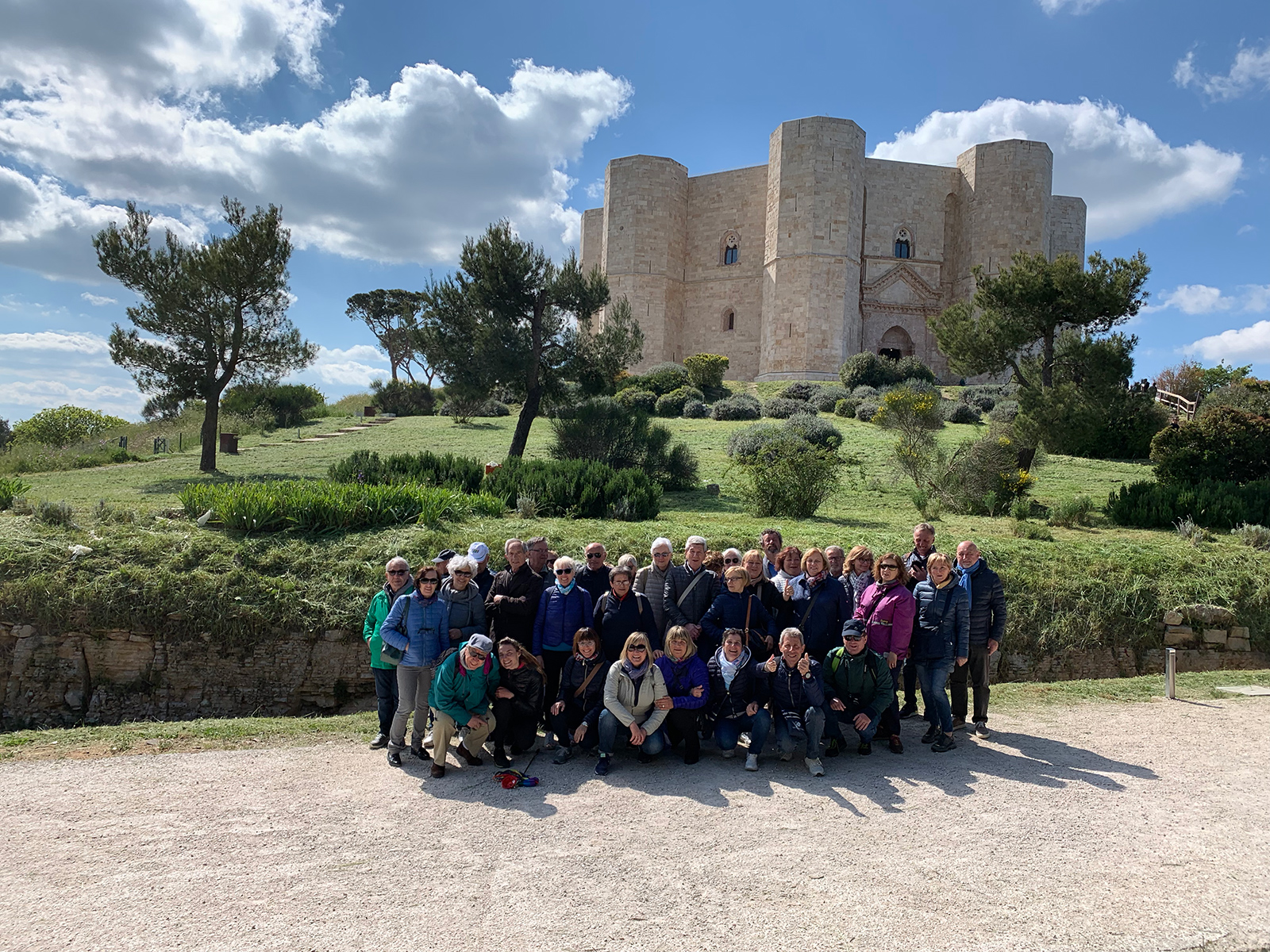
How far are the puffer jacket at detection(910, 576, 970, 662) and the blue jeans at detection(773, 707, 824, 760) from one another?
103cm

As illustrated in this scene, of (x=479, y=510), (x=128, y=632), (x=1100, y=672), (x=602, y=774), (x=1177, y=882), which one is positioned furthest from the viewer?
(x=479, y=510)

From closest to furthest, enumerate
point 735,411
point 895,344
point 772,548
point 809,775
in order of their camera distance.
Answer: point 809,775, point 772,548, point 735,411, point 895,344

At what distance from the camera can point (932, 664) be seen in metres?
5.83

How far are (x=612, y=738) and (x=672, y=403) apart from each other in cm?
2524

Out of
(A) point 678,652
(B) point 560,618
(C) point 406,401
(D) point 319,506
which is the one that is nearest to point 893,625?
(A) point 678,652

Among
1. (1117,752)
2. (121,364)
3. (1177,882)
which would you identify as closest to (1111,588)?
(1117,752)

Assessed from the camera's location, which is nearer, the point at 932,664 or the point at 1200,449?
the point at 932,664

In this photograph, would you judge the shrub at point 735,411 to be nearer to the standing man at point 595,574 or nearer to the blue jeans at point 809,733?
the standing man at point 595,574

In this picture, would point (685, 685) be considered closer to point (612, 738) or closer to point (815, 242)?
point (612, 738)

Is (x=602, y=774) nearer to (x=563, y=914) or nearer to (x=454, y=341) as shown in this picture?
(x=563, y=914)

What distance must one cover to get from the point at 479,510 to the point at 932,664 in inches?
282

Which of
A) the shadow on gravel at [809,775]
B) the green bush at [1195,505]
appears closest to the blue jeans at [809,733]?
the shadow on gravel at [809,775]

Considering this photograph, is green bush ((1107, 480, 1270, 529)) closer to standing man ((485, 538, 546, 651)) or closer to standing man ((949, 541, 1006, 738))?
standing man ((949, 541, 1006, 738))

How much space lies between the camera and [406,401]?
3616 centimetres
